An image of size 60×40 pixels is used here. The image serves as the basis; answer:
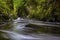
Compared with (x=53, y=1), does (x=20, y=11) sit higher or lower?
lower

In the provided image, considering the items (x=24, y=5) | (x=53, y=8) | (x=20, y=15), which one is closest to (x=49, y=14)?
(x=53, y=8)

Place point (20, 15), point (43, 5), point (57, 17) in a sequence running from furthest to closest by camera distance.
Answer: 1. point (20, 15)
2. point (43, 5)
3. point (57, 17)

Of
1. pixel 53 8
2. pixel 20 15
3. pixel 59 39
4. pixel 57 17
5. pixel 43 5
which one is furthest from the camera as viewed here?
pixel 20 15

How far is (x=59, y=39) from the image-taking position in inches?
345

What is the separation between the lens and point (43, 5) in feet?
93.7

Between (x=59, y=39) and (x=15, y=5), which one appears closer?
(x=59, y=39)

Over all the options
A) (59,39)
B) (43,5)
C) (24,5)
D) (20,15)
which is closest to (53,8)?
(43,5)

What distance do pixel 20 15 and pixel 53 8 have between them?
23.7 m

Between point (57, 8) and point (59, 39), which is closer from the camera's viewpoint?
point (59, 39)

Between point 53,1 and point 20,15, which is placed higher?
point 53,1

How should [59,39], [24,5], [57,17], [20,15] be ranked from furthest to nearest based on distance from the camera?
[20,15], [24,5], [57,17], [59,39]

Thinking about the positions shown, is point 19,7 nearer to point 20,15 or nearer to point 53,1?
point 20,15

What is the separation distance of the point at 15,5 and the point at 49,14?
70.0ft

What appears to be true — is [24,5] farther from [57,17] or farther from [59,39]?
[59,39]
